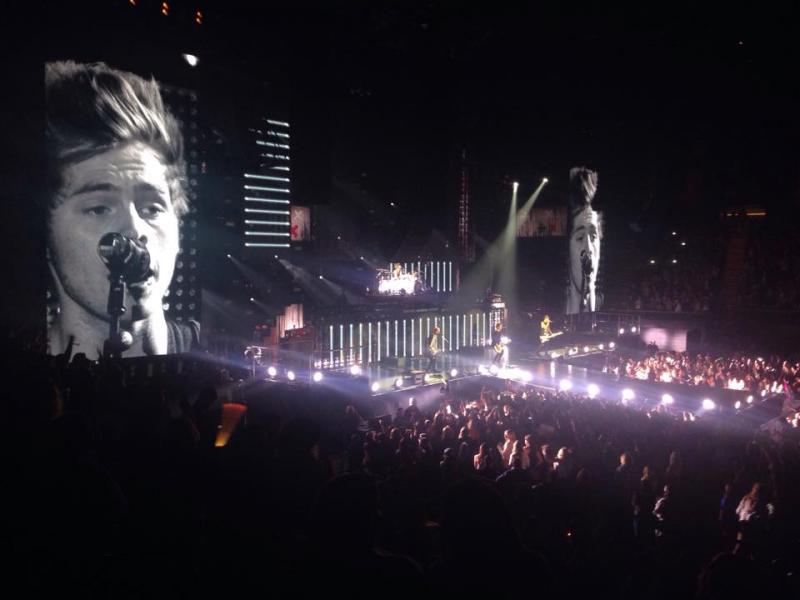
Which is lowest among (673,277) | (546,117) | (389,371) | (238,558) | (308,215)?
(389,371)

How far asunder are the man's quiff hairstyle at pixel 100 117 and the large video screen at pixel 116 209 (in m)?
0.02

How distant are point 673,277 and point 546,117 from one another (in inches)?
576

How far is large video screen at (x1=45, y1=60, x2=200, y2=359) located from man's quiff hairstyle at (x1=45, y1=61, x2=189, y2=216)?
2 cm

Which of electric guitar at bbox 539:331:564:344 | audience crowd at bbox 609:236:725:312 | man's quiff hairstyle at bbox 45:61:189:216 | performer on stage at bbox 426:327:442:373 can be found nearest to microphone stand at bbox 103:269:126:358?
man's quiff hairstyle at bbox 45:61:189:216

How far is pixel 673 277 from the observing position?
81.4 ft

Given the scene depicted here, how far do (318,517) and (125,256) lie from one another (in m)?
11.6

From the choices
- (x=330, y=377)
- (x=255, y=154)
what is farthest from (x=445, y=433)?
(x=255, y=154)

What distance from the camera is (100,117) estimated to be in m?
11.3

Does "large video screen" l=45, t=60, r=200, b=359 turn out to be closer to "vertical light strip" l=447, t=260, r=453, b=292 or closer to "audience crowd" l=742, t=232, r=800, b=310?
"vertical light strip" l=447, t=260, r=453, b=292

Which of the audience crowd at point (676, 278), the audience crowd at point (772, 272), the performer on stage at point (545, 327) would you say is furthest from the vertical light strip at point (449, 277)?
the audience crowd at point (772, 272)

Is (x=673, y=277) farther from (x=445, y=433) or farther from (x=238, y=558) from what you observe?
(x=238, y=558)

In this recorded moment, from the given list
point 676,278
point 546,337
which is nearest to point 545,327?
point 546,337

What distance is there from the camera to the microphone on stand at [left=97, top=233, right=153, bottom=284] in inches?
454

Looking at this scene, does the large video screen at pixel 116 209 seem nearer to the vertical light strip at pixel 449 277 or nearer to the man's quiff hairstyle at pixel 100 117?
the man's quiff hairstyle at pixel 100 117
